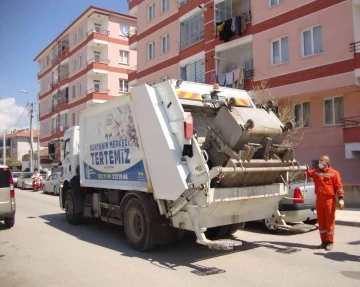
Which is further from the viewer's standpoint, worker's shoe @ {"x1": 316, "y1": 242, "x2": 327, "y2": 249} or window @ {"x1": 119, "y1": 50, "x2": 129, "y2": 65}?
window @ {"x1": 119, "y1": 50, "x2": 129, "y2": 65}

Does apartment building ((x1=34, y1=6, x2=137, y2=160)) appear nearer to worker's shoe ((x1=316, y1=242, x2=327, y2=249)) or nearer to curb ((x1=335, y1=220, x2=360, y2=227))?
curb ((x1=335, y1=220, x2=360, y2=227))

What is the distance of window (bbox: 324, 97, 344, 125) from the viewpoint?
16969 mm

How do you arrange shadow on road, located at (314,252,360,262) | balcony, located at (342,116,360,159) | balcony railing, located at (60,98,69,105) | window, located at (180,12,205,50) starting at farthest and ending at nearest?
balcony railing, located at (60,98,69,105)
window, located at (180,12,205,50)
balcony, located at (342,116,360,159)
shadow on road, located at (314,252,360,262)

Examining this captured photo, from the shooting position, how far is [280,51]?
1812 cm

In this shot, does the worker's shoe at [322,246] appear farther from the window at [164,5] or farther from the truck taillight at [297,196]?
the window at [164,5]

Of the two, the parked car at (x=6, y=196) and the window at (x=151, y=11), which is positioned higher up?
the window at (x=151, y=11)

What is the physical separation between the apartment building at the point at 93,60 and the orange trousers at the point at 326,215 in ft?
102

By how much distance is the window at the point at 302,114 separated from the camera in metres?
18.1

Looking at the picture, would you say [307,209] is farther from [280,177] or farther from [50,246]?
[50,246]

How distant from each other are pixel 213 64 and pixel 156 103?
15.8 metres

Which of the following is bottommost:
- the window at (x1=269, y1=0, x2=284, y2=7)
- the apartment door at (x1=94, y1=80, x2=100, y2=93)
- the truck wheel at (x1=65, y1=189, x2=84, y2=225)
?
the truck wheel at (x1=65, y1=189, x2=84, y2=225)

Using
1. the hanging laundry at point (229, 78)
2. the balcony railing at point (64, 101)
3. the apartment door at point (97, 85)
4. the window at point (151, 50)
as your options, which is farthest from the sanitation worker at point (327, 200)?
the balcony railing at point (64, 101)

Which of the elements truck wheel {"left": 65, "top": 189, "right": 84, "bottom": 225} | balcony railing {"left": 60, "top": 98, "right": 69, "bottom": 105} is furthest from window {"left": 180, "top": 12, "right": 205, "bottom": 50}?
balcony railing {"left": 60, "top": 98, "right": 69, "bottom": 105}

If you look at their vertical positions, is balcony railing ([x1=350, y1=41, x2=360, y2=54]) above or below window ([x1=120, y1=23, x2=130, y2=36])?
below
